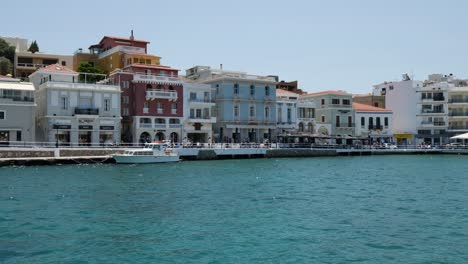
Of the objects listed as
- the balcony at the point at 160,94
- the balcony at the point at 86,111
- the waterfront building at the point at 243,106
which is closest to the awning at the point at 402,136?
the waterfront building at the point at 243,106

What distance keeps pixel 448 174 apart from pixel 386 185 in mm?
11517

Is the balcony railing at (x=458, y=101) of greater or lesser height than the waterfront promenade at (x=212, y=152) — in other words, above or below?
above

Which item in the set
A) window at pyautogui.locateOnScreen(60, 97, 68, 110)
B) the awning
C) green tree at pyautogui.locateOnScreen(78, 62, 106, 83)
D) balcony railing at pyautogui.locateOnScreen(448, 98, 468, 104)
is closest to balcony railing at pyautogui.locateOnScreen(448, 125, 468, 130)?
balcony railing at pyautogui.locateOnScreen(448, 98, 468, 104)

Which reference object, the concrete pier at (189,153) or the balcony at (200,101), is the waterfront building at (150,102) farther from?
the concrete pier at (189,153)

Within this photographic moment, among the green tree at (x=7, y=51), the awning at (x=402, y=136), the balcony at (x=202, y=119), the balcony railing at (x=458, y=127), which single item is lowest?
the awning at (x=402, y=136)

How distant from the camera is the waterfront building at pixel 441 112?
90062 mm

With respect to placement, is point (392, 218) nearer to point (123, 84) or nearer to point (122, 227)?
point (122, 227)

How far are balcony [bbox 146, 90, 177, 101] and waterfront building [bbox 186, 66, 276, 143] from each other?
27.9 feet

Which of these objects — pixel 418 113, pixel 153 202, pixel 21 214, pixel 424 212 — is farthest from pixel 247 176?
pixel 418 113

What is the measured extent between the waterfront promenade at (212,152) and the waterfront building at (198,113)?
7.09 meters

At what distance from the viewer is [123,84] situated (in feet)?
214

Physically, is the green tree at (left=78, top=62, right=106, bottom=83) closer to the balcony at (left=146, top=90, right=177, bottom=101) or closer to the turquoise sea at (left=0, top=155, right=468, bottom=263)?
the balcony at (left=146, top=90, right=177, bottom=101)

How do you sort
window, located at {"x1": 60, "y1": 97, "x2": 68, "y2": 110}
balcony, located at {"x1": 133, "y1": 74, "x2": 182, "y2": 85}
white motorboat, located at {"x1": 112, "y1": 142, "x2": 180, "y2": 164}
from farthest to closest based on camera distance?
1. balcony, located at {"x1": 133, "y1": 74, "x2": 182, "y2": 85}
2. window, located at {"x1": 60, "y1": 97, "x2": 68, "y2": 110}
3. white motorboat, located at {"x1": 112, "y1": 142, "x2": 180, "y2": 164}

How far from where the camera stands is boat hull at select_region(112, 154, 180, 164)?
170 feet
